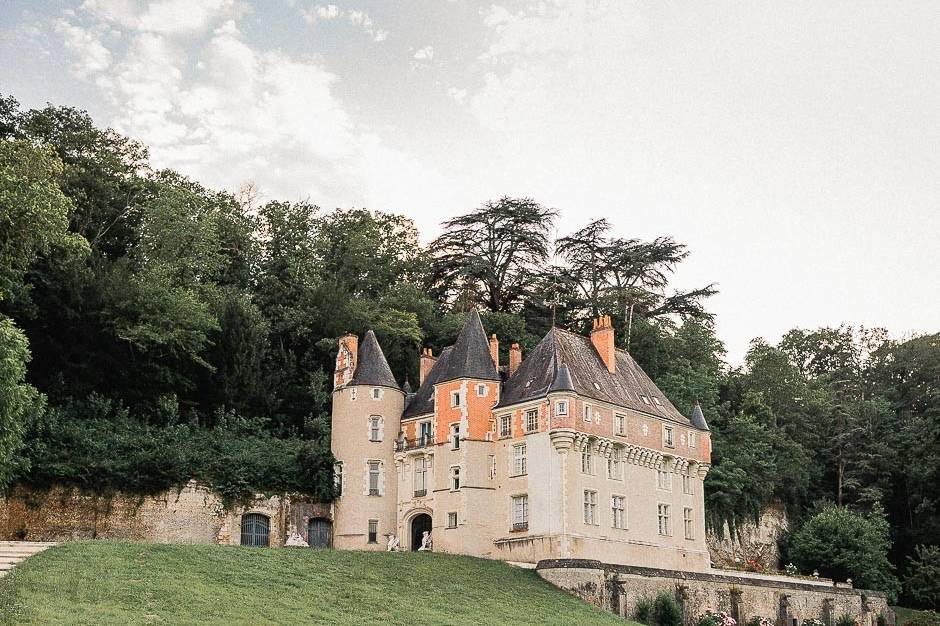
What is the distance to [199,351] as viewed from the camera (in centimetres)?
4784

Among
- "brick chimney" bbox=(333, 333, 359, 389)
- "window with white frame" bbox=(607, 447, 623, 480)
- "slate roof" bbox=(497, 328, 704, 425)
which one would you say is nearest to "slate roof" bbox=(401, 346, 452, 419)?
"brick chimney" bbox=(333, 333, 359, 389)

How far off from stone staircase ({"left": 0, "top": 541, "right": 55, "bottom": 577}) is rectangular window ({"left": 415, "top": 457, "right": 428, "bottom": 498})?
17.1 meters

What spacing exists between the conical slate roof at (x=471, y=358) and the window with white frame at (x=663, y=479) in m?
8.15

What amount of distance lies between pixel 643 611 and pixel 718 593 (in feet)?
16.1

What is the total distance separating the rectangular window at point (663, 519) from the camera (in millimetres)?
45688

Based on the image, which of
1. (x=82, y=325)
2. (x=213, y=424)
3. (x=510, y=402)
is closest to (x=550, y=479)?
(x=510, y=402)

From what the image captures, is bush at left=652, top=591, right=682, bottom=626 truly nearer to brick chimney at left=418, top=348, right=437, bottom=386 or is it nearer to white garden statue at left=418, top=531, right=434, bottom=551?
white garden statue at left=418, top=531, right=434, bottom=551

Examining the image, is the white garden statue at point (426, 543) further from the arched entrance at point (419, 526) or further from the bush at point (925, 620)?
the bush at point (925, 620)

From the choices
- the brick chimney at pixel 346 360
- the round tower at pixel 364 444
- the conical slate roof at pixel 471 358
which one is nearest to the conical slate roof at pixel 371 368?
the round tower at pixel 364 444

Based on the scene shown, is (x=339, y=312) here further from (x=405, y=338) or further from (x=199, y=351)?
(x=199, y=351)

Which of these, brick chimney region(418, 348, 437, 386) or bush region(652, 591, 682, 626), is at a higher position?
brick chimney region(418, 348, 437, 386)

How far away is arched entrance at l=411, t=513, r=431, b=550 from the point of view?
44.3m

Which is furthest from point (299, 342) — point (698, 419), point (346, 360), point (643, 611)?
point (643, 611)

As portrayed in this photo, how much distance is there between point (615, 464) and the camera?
43.9m
